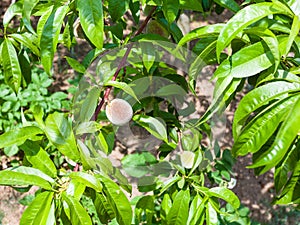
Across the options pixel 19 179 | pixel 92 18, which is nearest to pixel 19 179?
pixel 19 179

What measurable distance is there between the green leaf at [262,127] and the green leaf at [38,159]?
41 cm

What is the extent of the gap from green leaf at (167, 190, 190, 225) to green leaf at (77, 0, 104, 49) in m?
0.45

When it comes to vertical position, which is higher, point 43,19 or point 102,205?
point 43,19

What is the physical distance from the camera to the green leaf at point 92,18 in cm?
84

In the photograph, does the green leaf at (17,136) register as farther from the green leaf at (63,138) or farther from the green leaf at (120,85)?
the green leaf at (120,85)

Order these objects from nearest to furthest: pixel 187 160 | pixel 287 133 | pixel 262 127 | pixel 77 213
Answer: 1. pixel 287 133
2. pixel 262 127
3. pixel 77 213
4. pixel 187 160

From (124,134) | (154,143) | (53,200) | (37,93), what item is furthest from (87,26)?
(37,93)

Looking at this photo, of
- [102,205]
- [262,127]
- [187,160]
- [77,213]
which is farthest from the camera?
[187,160]

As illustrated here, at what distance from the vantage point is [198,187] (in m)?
1.13

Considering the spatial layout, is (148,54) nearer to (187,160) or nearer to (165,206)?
(187,160)

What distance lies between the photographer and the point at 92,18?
84cm

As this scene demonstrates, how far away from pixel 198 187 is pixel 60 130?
40 centimetres

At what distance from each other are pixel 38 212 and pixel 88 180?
0.11 m

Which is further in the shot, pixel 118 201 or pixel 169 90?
pixel 169 90
